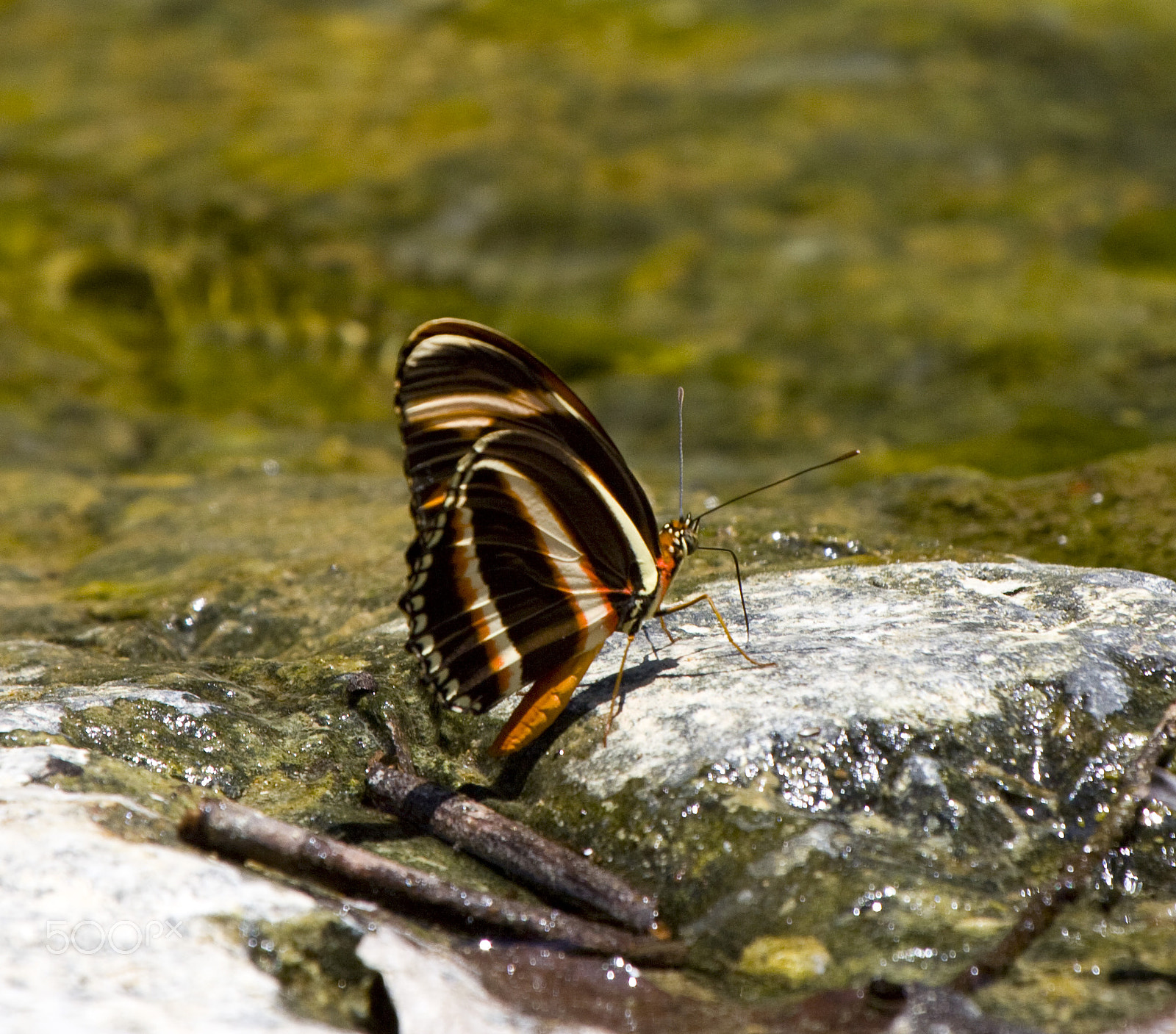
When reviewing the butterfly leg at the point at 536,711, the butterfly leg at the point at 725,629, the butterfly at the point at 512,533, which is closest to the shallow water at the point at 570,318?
the butterfly leg at the point at 536,711

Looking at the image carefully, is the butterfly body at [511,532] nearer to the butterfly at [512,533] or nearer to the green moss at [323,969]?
the butterfly at [512,533]

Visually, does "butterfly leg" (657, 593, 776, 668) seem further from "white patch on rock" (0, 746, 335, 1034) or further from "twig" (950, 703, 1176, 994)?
"white patch on rock" (0, 746, 335, 1034)

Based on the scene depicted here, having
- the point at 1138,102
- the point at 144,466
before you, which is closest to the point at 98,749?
the point at 144,466

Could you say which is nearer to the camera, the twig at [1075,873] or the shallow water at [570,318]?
the twig at [1075,873]

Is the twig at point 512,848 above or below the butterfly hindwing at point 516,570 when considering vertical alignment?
below

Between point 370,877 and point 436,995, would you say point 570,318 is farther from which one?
point 436,995

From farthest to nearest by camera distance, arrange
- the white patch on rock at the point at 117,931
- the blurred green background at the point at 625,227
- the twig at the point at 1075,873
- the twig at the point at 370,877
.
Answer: the blurred green background at the point at 625,227, the twig at the point at 370,877, the twig at the point at 1075,873, the white patch on rock at the point at 117,931

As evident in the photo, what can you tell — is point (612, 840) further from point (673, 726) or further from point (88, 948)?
point (88, 948)
